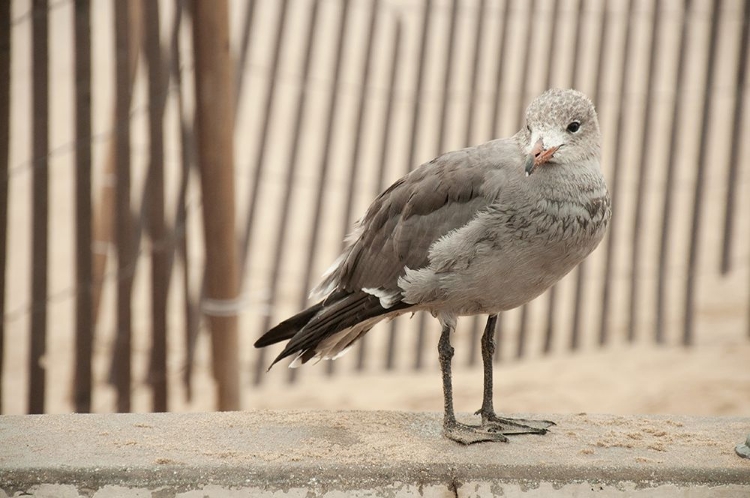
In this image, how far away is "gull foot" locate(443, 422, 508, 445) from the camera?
3146mm

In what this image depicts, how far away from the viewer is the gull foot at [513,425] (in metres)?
3.27

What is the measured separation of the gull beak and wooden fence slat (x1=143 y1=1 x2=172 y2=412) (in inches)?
97.4

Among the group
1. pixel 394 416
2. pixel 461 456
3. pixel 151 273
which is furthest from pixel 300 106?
pixel 461 456

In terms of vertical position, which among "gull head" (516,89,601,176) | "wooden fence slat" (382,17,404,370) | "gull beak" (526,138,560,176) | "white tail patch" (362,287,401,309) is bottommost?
"white tail patch" (362,287,401,309)

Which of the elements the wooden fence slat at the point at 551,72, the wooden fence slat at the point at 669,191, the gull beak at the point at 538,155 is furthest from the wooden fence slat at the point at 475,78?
the gull beak at the point at 538,155

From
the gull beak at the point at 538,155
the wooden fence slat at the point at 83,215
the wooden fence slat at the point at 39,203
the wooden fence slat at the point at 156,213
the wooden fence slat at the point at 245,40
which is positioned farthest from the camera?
the wooden fence slat at the point at 245,40

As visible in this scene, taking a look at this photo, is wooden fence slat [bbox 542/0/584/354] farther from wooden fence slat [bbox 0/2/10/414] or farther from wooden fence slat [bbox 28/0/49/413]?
wooden fence slat [bbox 0/2/10/414]

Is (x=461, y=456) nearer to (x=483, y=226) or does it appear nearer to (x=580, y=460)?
(x=580, y=460)

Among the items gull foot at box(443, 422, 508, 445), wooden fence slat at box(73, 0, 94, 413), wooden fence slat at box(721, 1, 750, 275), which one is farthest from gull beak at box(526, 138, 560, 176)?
wooden fence slat at box(721, 1, 750, 275)

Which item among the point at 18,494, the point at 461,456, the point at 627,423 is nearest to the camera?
the point at 18,494

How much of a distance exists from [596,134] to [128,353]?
2722mm

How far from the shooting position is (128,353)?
474 cm

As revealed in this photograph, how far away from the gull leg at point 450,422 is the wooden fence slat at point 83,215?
1881 mm

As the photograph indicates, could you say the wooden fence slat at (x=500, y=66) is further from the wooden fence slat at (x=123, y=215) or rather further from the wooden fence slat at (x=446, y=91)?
the wooden fence slat at (x=123, y=215)
